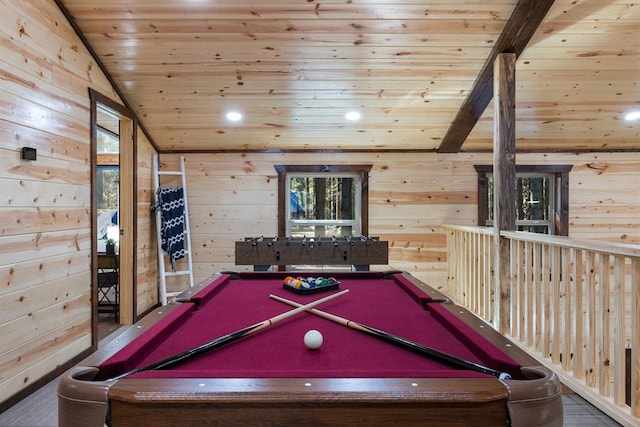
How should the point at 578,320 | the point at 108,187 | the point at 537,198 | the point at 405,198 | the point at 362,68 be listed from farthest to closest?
the point at 108,187 → the point at 537,198 → the point at 405,198 → the point at 362,68 → the point at 578,320

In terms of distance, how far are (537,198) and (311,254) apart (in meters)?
3.43

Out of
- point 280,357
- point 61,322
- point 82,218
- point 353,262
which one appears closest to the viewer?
point 280,357

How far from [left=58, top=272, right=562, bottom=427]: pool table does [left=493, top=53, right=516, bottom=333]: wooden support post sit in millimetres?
2110

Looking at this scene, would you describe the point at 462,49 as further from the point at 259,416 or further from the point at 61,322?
the point at 61,322

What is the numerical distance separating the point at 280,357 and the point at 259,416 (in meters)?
0.27

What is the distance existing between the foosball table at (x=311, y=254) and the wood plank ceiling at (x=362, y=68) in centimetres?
151

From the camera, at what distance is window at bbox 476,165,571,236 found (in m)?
4.94

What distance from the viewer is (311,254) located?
11.8ft

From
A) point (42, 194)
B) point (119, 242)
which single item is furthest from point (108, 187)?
point (42, 194)

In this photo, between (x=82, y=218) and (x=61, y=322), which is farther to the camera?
(x=82, y=218)

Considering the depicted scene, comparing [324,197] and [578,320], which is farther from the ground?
[324,197]

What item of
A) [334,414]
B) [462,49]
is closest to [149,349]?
[334,414]

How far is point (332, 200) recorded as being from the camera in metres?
5.24

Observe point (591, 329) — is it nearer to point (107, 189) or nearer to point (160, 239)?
point (160, 239)
